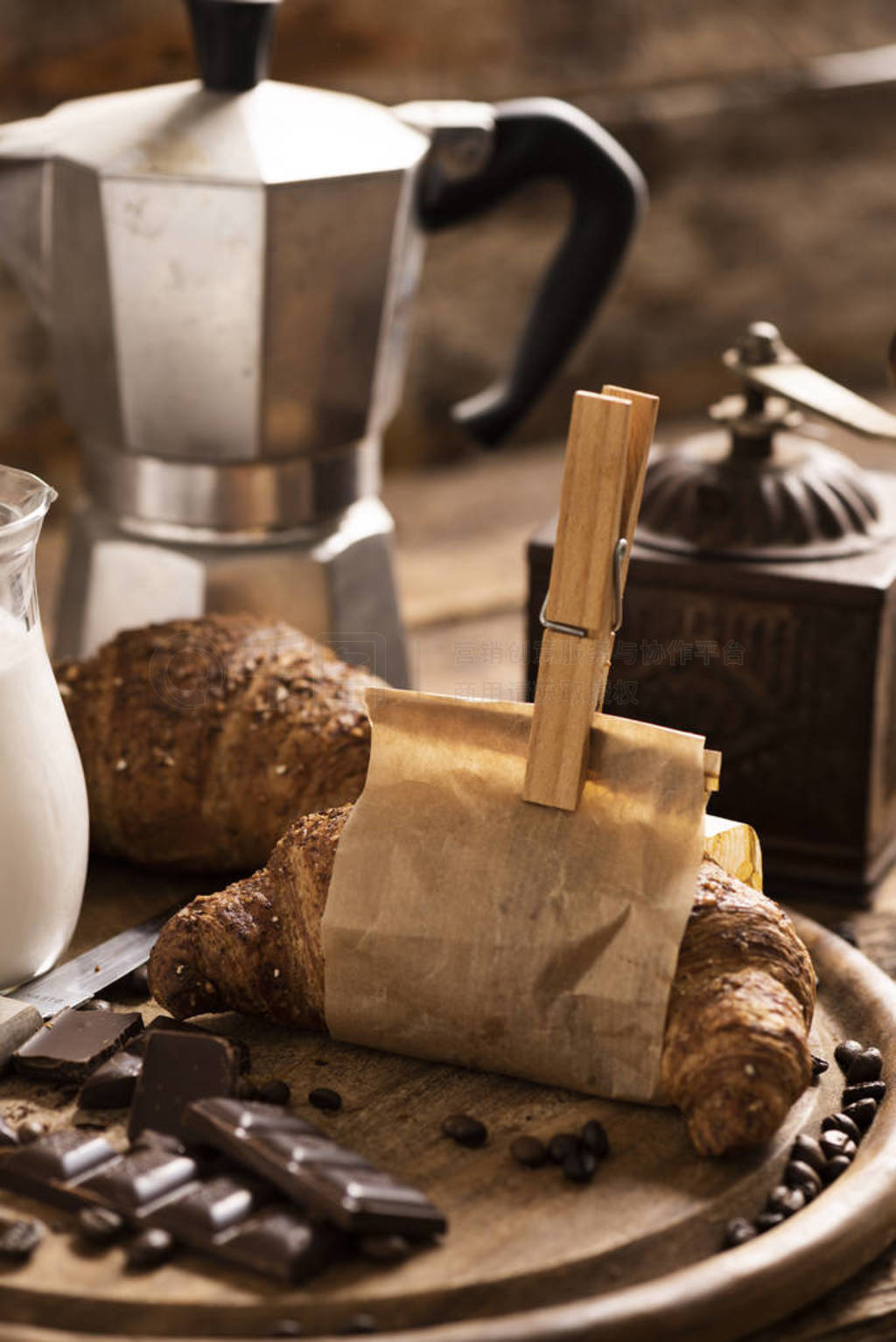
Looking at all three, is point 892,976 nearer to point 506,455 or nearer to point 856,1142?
point 856,1142

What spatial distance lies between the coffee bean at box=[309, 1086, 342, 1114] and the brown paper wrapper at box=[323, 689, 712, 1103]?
0.19 ft

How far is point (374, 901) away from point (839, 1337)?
342mm

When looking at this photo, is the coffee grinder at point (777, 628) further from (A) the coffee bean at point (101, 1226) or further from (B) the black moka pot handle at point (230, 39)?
(A) the coffee bean at point (101, 1226)

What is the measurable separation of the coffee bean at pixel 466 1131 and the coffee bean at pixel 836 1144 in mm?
186

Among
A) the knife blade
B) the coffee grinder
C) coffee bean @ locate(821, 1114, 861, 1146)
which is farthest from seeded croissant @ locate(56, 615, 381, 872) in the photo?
coffee bean @ locate(821, 1114, 861, 1146)

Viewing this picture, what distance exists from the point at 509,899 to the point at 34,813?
0.30 m

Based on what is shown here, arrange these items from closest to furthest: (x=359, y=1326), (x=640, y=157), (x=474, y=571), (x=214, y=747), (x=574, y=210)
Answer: (x=359, y=1326)
(x=214, y=747)
(x=574, y=210)
(x=474, y=571)
(x=640, y=157)

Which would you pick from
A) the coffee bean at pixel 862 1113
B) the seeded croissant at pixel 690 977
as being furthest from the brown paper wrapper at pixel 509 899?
the coffee bean at pixel 862 1113

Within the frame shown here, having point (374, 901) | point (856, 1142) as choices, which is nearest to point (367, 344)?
point (374, 901)

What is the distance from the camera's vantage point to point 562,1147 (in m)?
0.93

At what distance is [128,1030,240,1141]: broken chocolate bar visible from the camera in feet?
3.07

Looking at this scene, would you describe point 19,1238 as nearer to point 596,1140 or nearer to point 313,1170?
point 313,1170

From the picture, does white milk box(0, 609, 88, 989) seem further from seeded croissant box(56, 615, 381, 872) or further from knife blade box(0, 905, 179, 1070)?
seeded croissant box(56, 615, 381, 872)

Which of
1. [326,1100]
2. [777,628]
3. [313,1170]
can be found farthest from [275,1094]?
[777,628]
